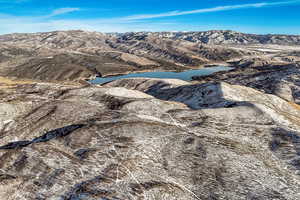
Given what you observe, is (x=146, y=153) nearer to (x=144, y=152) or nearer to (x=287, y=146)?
(x=144, y=152)

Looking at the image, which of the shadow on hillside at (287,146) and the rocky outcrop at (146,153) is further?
the shadow on hillside at (287,146)

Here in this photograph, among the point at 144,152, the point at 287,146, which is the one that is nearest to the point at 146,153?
the point at 144,152

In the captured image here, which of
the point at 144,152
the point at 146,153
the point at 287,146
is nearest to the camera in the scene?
the point at 146,153

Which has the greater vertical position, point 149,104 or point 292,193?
point 149,104

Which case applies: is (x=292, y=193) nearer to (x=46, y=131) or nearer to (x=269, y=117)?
(x=269, y=117)

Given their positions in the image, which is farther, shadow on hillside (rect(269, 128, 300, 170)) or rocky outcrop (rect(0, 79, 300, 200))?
shadow on hillside (rect(269, 128, 300, 170))

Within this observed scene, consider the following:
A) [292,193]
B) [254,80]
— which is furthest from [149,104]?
[254,80]

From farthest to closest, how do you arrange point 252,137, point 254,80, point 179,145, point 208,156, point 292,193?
point 254,80
point 252,137
point 179,145
point 208,156
point 292,193

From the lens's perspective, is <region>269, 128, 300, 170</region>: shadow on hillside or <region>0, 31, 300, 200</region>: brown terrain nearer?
<region>0, 31, 300, 200</region>: brown terrain
